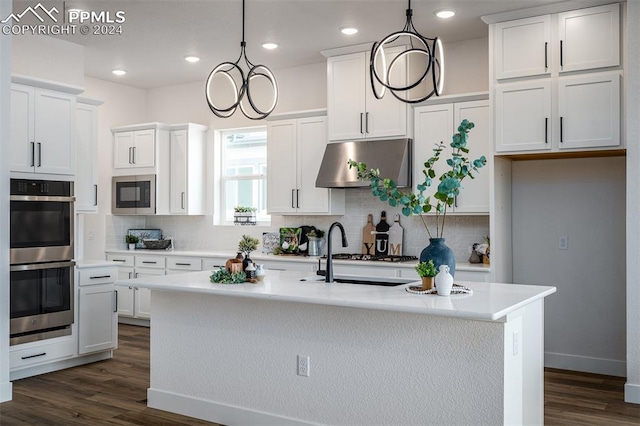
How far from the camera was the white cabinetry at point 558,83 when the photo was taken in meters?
4.45

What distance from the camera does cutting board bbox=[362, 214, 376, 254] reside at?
5.97m

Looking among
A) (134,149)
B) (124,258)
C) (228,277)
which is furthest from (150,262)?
(228,277)

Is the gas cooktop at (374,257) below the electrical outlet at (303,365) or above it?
above

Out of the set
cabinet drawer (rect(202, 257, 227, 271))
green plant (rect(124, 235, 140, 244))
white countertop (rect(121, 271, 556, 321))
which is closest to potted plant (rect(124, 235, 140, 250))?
green plant (rect(124, 235, 140, 244))

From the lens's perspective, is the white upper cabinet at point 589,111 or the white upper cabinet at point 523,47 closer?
the white upper cabinet at point 589,111

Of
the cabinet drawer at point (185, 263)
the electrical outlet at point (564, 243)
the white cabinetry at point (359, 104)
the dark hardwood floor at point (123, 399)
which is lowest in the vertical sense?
the dark hardwood floor at point (123, 399)

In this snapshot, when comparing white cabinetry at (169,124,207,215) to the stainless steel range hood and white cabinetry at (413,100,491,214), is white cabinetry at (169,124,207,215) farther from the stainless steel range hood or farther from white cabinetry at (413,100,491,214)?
white cabinetry at (413,100,491,214)

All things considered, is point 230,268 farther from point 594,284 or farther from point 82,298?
point 594,284

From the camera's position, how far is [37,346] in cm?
479

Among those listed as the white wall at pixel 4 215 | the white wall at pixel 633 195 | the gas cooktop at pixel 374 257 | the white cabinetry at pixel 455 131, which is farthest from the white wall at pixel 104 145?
the white wall at pixel 633 195

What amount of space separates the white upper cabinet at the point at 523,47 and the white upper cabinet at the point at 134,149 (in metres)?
4.01

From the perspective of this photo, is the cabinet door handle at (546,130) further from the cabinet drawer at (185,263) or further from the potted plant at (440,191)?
the cabinet drawer at (185,263)

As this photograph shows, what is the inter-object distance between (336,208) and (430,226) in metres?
0.96

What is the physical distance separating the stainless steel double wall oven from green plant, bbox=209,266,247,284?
183 centimetres
